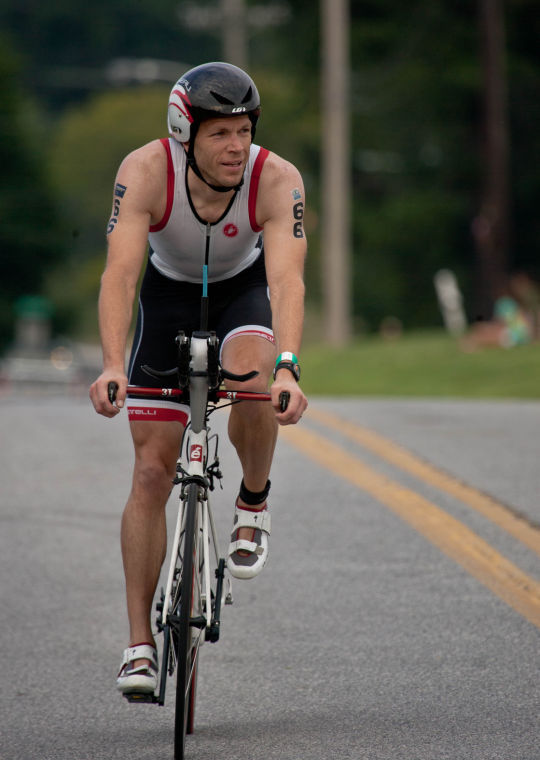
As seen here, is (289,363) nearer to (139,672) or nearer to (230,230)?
(230,230)

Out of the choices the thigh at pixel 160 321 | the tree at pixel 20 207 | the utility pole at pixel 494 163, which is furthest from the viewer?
the tree at pixel 20 207

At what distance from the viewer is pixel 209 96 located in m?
5.01

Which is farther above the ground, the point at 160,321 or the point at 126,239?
the point at 126,239

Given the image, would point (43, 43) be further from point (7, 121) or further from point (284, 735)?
point (284, 735)

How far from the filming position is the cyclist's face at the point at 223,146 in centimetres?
509

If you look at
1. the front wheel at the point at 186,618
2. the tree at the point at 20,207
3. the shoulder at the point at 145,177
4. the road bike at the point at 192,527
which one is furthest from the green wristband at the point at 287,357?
the tree at the point at 20,207

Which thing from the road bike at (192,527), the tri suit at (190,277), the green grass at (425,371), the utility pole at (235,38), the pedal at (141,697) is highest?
the utility pole at (235,38)

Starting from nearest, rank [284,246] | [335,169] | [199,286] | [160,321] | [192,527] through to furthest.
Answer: [192,527]
[284,246]
[160,321]
[199,286]
[335,169]

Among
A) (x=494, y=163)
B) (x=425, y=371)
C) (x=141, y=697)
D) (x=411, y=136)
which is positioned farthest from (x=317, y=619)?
(x=411, y=136)

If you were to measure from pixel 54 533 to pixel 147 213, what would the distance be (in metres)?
4.00

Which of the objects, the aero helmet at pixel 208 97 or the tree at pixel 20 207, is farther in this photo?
the tree at pixel 20 207

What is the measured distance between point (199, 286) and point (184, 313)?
0.45 ft

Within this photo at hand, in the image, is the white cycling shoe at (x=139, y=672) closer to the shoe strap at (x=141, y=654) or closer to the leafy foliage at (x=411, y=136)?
the shoe strap at (x=141, y=654)

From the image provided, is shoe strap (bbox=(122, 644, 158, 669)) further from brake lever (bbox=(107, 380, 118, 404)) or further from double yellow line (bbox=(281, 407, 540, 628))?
double yellow line (bbox=(281, 407, 540, 628))
